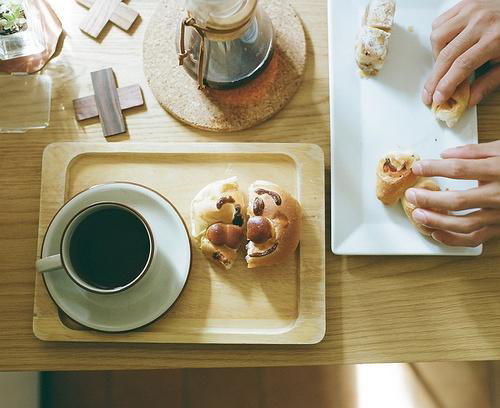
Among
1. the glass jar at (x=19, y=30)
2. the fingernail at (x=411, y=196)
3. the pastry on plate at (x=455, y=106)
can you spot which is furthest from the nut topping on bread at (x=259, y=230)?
the glass jar at (x=19, y=30)

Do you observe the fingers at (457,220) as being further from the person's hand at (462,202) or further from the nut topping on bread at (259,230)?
the nut topping on bread at (259,230)

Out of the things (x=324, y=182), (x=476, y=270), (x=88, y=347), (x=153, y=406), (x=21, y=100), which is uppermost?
(x=21, y=100)

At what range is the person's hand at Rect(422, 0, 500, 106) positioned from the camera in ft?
2.76

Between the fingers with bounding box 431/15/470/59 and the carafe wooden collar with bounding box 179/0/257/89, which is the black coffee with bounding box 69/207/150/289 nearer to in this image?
Answer: the carafe wooden collar with bounding box 179/0/257/89

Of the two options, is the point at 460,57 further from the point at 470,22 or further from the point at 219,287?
the point at 219,287

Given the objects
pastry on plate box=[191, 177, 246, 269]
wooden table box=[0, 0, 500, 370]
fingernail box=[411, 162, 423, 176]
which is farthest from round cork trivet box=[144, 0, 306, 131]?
fingernail box=[411, 162, 423, 176]

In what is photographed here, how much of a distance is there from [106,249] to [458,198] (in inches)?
20.0

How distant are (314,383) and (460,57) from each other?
86 cm

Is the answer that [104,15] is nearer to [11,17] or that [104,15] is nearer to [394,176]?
[11,17]

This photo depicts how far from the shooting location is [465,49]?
85cm

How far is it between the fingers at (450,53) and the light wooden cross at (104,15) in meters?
0.50

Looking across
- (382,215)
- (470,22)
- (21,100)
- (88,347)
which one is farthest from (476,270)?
(21,100)

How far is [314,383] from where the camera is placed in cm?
135

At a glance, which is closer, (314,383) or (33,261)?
(33,261)
